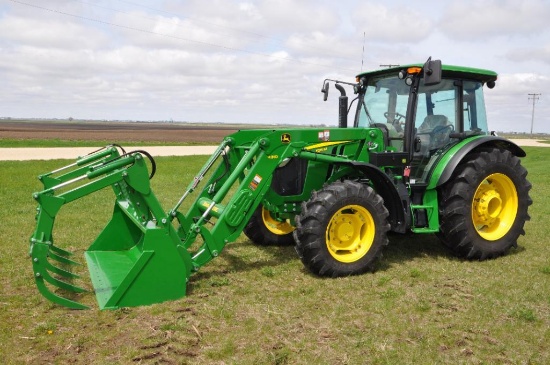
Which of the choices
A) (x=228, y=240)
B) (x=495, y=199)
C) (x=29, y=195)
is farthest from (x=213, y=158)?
(x=29, y=195)

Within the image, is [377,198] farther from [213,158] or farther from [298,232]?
[213,158]

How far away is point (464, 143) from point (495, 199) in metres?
0.95

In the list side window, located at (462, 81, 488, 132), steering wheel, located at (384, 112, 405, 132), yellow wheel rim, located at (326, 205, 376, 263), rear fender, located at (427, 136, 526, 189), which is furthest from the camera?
side window, located at (462, 81, 488, 132)

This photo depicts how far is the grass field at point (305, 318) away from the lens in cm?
379

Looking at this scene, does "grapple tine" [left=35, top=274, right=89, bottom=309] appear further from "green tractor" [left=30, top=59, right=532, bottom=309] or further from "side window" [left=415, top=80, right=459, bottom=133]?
"side window" [left=415, top=80, right=459, bottom=133]

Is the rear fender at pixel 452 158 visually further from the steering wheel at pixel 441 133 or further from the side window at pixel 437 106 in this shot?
the side window at pixel 437 106

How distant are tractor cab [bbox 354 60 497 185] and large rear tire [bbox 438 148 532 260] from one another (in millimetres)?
418

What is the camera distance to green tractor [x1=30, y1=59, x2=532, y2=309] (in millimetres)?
4879

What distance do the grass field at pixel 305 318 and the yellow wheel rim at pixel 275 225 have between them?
A: 45 centimetres

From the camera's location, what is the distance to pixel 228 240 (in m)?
5.27

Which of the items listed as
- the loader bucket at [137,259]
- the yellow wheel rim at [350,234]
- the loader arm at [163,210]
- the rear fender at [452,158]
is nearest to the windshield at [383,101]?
the loader arm at [163,210]

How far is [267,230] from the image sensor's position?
23.3 ft

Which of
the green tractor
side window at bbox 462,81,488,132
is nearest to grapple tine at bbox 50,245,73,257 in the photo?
the green tractor

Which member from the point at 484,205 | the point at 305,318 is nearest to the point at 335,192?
the point at 305,318
